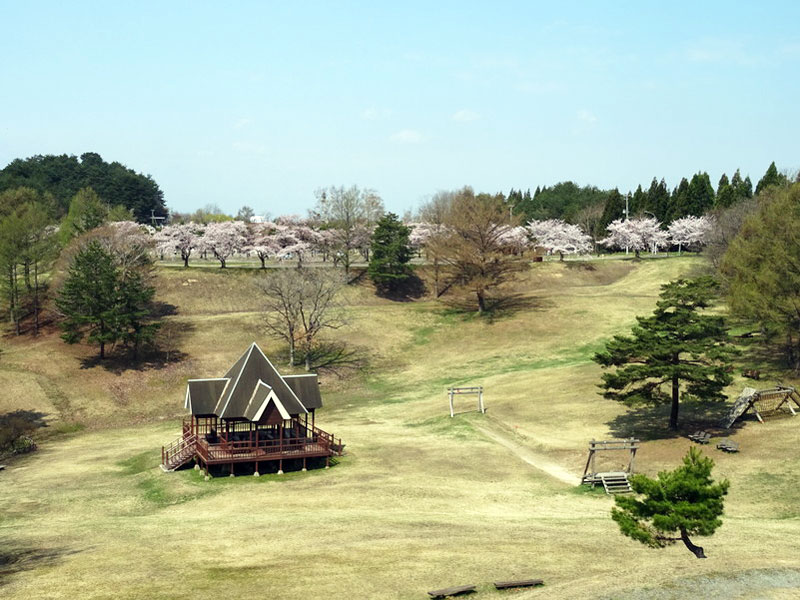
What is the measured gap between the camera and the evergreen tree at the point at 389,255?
9344cm

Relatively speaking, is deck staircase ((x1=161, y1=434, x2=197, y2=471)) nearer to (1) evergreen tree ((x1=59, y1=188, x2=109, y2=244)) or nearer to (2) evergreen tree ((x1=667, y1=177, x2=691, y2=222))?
(1) evergreen tree ((x1=59, y1=188, x2=109, y2=244))

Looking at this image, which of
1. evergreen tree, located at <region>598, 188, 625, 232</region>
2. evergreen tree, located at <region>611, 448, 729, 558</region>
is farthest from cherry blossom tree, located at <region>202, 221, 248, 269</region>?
evergreen tree, located at <region>611, 448, 729, 558</region>

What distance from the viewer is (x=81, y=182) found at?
578 ft

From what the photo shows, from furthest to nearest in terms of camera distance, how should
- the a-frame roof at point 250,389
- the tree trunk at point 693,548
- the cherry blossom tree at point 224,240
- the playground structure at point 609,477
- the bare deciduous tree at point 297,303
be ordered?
the cherry blossom tree at point 224,240, the bare deciduous tree at point 297,303, the a-frame roof at point 250,389, the playground structure at point 609,477, the tree trunk at point 693,548

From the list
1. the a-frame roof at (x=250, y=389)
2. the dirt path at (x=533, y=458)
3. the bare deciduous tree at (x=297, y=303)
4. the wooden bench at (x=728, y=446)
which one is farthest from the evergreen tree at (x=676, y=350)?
the bare deciduous tree at (x=297, y=303)

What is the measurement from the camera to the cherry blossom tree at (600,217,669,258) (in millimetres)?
121625

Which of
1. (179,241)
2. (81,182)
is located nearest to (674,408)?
(179,241)

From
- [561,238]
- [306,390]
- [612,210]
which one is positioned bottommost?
[306,390]

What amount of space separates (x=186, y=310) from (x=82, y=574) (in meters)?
61.7

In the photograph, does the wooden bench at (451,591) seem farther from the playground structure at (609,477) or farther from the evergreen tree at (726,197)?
the evergreen tree at (726,197)

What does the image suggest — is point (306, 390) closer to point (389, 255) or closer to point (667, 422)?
point (667, 422)

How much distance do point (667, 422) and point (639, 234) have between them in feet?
267

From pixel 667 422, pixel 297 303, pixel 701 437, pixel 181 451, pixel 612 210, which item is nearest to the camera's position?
pixel 701 437

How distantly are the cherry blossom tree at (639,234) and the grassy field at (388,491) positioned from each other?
4652 cm
